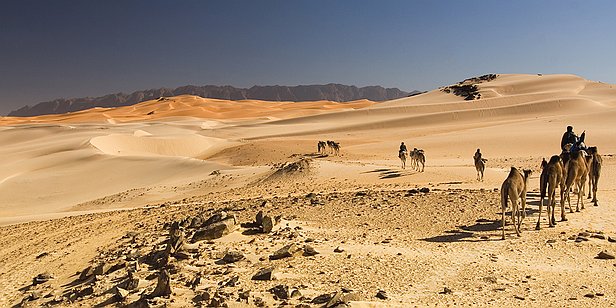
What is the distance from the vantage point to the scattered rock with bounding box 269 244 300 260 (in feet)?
28.5

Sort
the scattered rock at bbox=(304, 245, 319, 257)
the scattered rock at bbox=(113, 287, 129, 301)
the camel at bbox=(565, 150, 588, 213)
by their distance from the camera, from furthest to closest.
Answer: the camel at bbox=(565, 150, 588, 213)
the scattered rock at bbox=(304, 245, 319, 257)
the scattered rock at bbox=(113, 287, 129, 301)

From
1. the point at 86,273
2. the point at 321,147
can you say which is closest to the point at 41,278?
the point at 86,273

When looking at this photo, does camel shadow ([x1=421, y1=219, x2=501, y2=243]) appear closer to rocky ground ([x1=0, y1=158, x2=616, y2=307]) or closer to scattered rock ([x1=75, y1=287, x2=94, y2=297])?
rocky ground ([x1=0, y1=158, x2=616, y2=307])

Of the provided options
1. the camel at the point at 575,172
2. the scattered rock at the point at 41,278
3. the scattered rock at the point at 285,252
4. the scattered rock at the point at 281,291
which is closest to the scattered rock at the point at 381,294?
the scattered rock at the point at 281,291

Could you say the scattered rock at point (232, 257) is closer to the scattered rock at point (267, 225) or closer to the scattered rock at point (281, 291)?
the scattered rock at point (281, 291)

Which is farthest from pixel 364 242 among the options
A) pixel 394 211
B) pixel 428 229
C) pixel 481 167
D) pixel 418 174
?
pixel 418 174

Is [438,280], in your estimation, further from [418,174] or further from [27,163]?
[27,163]

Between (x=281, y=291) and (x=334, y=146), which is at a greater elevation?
(x=334, y=146)

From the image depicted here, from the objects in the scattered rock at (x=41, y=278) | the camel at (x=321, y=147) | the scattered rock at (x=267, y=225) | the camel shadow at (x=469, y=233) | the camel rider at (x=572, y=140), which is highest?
the camel rider at (x=572, y=140)

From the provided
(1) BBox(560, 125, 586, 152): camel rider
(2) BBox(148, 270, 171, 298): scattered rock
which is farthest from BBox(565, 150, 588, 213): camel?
(2) BBox(148, 270, 171, 298): scattered rock

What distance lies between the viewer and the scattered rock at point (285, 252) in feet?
28.5

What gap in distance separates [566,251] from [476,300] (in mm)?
3214

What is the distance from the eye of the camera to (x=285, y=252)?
8703mm

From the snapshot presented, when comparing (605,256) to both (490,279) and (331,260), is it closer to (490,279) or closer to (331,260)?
(490,279)
